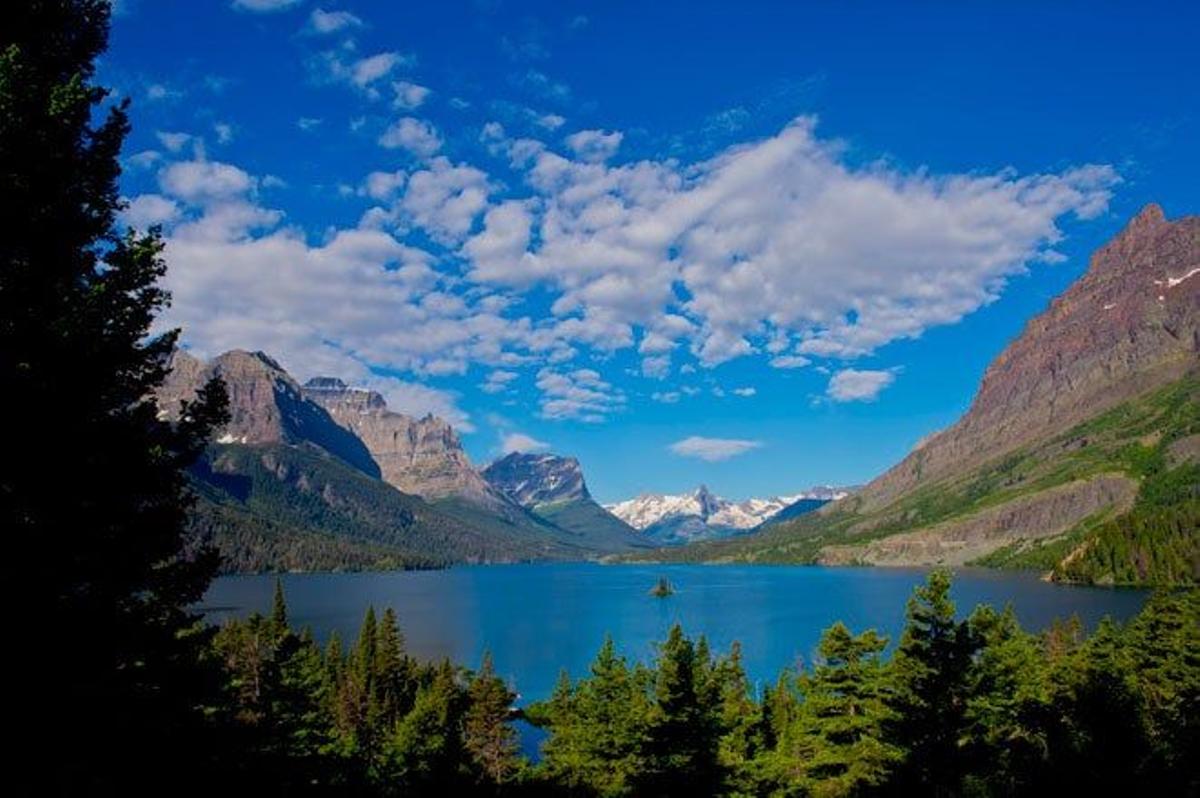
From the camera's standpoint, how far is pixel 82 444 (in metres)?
12.1

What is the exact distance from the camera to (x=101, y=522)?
41.1 ft

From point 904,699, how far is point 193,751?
2453 centimetres

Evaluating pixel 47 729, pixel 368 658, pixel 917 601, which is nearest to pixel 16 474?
pixel 47 729

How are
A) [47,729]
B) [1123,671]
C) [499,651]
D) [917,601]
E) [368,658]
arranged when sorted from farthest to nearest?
[499,651]
[368,658]
[1123,671]
[917,601]
[47,729]

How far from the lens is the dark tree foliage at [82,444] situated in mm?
11242

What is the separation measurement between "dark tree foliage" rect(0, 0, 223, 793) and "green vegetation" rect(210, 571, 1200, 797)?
4.25 metres

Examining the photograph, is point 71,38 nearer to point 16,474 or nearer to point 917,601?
point 16,474

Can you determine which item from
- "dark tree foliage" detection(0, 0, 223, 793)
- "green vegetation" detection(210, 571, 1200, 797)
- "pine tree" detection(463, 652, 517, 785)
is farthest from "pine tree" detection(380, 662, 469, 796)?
"dark tree foliage" detection(0, 0, 223, 793)

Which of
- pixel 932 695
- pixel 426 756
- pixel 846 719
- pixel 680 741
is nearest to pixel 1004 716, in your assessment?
pixel 846 719

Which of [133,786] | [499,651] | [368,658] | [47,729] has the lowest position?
[499,651]

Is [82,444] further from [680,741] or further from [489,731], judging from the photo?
[489,731]

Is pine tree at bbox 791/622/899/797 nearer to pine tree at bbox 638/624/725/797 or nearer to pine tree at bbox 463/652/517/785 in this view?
pine tree at bbox 638/624/725/797

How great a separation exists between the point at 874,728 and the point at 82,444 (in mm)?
28670

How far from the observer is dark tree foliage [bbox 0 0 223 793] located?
11.2 m
